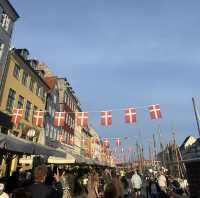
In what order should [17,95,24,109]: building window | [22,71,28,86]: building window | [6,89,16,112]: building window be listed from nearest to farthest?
[6,89,16,112]: building window
[17,95,24,109]: building window
[22,71,28,86]: building window

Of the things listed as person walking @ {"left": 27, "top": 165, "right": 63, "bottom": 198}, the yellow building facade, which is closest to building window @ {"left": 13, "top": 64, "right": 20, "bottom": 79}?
the yellow building facade

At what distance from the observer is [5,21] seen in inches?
909

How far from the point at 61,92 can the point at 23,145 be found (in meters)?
33.2

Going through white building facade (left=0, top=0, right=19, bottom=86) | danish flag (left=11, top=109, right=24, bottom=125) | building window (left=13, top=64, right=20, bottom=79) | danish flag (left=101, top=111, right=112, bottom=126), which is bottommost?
danish flag (left=101, top=111, right=112, bottom=126)

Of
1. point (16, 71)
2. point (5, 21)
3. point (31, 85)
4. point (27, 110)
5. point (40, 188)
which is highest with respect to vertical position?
point (5, 21)

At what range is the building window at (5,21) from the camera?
73.9 feet

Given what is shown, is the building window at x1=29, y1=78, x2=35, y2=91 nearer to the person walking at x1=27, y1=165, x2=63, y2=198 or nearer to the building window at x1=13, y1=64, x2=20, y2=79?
the building window at x1=13, y1=64, x2=20, y2=79

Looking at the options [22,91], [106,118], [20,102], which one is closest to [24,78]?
[22,91]

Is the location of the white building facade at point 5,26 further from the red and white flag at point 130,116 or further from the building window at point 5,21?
the red and white flag at point 130,116

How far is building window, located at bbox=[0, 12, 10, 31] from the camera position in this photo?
2253cm

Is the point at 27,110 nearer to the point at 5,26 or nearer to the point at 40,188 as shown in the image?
the point at 5,26

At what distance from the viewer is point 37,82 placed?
2967cm

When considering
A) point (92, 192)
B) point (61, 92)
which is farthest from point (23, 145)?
point (61, 92)

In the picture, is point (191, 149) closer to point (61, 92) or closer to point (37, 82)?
point (61, 92)
